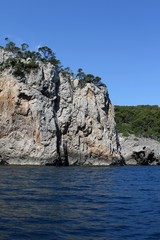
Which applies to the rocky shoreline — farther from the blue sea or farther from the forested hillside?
the blue sea

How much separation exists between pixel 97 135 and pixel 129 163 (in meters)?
23.1

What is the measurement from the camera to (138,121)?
121 metres

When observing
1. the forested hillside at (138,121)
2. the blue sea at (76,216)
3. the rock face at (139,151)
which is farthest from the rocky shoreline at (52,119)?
the blue sea at (76,216)

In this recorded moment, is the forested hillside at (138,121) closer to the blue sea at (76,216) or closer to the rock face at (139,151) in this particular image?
the rock face at (139,151)

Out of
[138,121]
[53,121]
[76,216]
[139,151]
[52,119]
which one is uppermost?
[138,121]

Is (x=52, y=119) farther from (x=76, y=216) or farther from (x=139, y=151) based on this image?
(x=76, y=216)

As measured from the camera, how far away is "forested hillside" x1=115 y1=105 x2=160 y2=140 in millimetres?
113037

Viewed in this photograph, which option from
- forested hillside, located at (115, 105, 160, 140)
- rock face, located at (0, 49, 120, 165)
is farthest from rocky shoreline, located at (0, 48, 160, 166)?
forested hillside, located at (115, 105, 160, 140)

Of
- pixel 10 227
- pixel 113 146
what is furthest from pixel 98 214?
pixel 113 146

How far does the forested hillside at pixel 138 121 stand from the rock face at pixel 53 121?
31.1 metres

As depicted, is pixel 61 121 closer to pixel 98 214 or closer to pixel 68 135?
pixel 68 135

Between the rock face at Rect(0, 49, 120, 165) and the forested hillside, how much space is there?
31.1 meters

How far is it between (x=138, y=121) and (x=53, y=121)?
61620 mm

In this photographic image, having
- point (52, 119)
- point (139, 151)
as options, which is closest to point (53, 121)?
point (52, 119)
